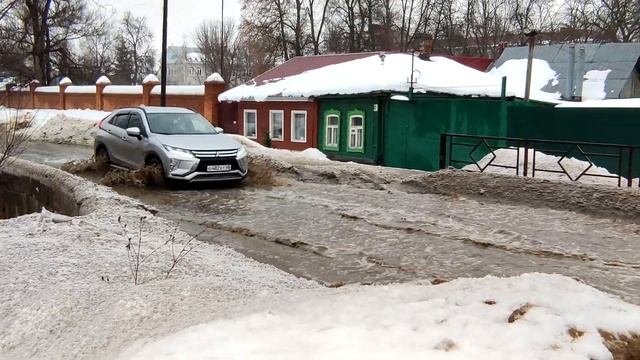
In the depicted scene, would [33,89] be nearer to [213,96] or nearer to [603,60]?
[213,96]

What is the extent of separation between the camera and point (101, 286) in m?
5.14

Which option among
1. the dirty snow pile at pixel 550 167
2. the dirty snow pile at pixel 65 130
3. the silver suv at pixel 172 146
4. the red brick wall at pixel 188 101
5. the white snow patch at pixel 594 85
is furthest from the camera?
the red brick wall at pixel 188 101

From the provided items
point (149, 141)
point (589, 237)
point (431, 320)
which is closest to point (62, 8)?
point (149, 141)

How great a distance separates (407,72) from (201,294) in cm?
1843

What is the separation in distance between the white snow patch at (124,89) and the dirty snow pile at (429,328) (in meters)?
31.7

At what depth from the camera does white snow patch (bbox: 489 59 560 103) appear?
28.4m

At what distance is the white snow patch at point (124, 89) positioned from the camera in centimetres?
3418

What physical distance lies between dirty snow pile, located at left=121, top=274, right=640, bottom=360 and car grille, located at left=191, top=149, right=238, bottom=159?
8.43m

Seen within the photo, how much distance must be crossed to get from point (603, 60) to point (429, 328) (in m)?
30.2

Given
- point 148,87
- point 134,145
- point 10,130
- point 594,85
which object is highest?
point 594,85

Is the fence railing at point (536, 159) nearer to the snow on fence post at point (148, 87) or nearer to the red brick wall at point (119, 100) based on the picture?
the snow on fence post at point (148, 87)

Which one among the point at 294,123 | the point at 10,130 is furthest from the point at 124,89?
the point at 10,130

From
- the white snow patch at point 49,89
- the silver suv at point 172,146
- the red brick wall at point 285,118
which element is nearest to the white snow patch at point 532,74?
the red brick wall at point 285,118

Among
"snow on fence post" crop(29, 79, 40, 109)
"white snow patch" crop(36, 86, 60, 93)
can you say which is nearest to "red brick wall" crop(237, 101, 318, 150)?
"white snow patch" crop(36, 86, 60, 93)
